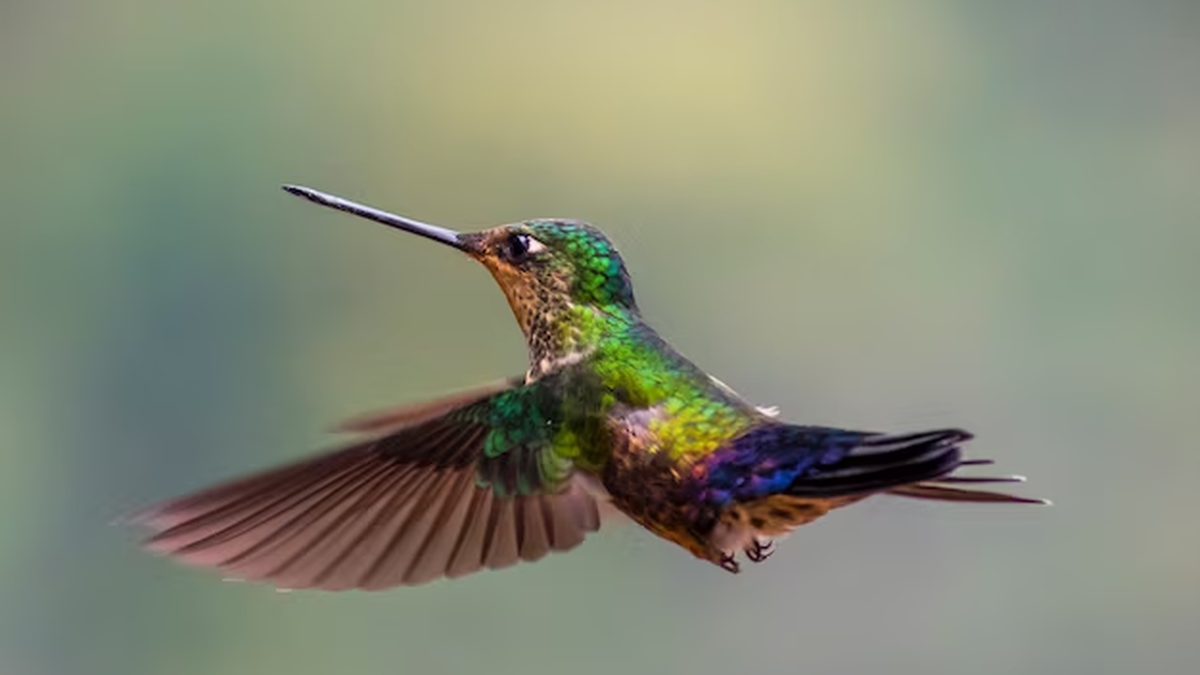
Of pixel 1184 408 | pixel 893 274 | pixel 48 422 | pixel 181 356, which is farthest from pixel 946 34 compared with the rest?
pixel 48 422

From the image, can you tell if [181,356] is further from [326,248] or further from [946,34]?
Result: [946,34]

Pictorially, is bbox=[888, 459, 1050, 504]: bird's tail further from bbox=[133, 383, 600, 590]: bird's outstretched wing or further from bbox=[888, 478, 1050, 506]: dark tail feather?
bbox=[133, 383, 600, 590]: bird's outstretched wing

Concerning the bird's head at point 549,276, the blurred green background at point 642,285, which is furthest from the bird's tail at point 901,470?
the blurred green background at point 642,285

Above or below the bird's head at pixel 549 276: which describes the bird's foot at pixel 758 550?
below

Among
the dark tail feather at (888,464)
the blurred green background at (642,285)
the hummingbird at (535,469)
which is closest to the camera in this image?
the dark tail feather at (888,464)

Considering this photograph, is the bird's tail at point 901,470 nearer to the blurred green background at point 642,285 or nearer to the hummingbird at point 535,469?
the hummingbird at point 535,469

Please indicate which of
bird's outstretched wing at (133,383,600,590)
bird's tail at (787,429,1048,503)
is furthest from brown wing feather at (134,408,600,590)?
bird's tail at (787,429,1048,503)
